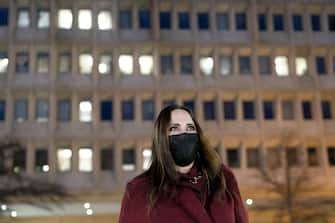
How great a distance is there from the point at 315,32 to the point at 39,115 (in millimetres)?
19050

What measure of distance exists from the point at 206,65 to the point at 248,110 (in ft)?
13.1

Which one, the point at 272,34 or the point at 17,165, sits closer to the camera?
the point at 17,165

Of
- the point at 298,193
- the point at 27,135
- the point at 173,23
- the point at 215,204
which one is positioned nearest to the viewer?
the point at 215,204

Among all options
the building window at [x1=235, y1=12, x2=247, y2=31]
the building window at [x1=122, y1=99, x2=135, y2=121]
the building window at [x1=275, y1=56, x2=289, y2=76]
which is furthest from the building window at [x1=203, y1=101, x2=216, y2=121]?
the building window at [x1=235, y1=12, x2=247, y2=31]

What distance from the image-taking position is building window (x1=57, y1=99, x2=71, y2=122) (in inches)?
1219

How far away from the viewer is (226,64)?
33.2m

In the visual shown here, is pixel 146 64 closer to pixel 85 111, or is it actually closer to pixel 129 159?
pixel 85 111

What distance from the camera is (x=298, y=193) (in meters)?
28.2

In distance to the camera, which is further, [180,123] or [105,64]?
[105,64]

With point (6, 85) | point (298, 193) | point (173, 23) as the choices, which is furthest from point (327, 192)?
point (6, 85)

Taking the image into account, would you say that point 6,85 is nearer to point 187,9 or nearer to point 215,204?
point 187,9

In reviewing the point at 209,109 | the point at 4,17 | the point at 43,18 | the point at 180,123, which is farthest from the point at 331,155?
the point at 180,123

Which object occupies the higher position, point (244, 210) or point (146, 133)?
point (146, 133)

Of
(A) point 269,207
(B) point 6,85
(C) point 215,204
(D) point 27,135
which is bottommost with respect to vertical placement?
(C) point 215,204
